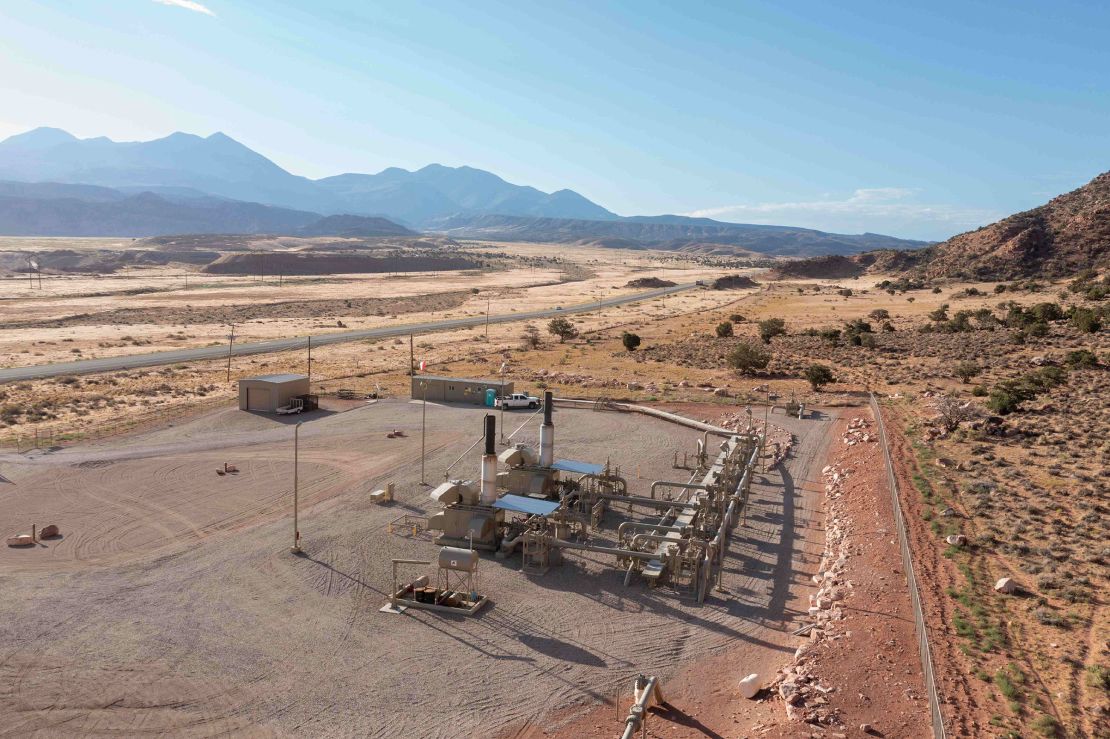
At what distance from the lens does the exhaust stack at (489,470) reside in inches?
1046

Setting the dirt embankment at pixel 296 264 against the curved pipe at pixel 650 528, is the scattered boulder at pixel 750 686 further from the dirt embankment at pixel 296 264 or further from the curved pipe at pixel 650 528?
the dirt embankment at pixel 296 264

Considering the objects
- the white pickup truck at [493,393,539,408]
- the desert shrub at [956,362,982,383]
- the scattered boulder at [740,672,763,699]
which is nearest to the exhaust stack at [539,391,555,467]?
the scattered boulder at [740,672,763,699]

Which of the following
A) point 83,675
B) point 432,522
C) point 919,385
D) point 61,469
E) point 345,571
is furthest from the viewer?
point 919,385

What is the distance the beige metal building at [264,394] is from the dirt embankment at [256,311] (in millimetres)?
54345

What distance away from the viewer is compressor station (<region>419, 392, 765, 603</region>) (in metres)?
24.8

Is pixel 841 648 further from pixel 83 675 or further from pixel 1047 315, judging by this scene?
pixel 1047 315

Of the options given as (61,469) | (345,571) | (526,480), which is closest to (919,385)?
(526,480)

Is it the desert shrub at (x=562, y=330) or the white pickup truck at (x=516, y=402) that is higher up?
the desert shrub at (x=562, y=330)

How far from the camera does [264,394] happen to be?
4716 cm

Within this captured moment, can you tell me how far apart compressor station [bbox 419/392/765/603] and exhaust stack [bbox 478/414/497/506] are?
3cm

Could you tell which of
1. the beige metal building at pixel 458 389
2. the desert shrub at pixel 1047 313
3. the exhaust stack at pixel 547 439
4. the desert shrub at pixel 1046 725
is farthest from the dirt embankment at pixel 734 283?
the desert shrub at pixel 1046 725

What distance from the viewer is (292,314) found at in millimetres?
107312

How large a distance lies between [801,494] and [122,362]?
184 ft

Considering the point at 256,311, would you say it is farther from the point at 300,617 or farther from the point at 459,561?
the point at 459,561
